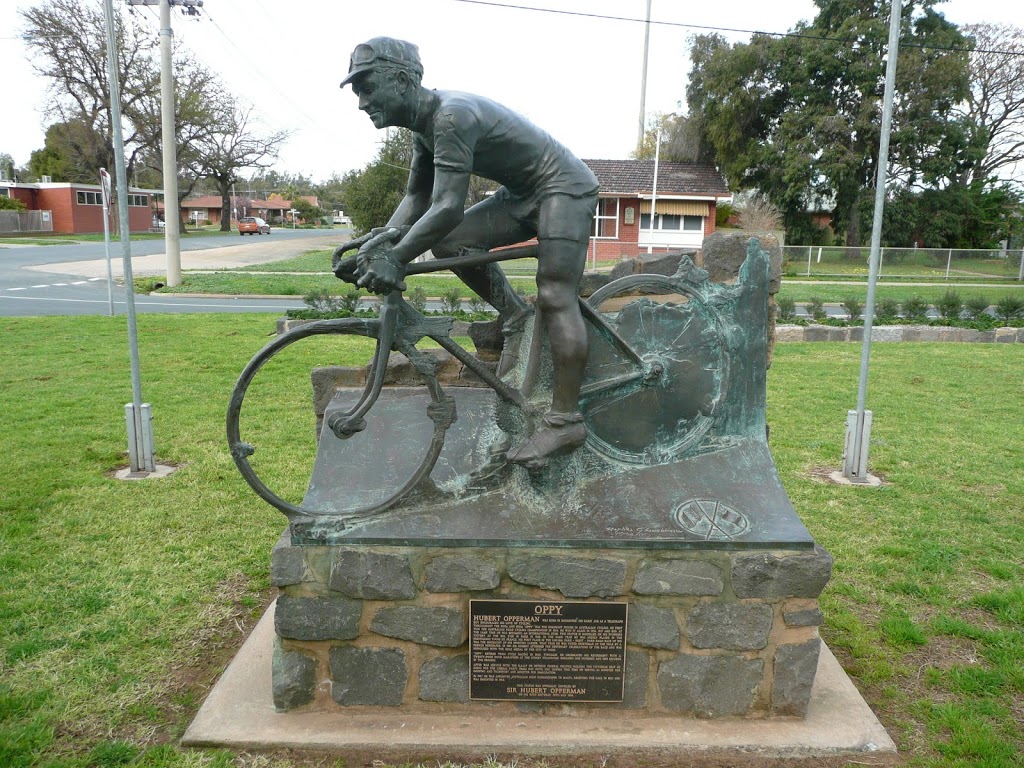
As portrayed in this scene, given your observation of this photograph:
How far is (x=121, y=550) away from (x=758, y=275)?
3.62 meters

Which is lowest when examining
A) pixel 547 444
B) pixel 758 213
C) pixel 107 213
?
pixel 547 444

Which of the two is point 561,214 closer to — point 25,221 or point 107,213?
point 107,213

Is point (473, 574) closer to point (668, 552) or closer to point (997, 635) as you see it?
point (668, 552)

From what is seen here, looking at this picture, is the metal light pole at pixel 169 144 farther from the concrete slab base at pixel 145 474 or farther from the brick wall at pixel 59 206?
the brick wall at pixel 59 206

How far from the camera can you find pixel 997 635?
3.68m

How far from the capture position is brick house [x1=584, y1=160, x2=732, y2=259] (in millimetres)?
28327

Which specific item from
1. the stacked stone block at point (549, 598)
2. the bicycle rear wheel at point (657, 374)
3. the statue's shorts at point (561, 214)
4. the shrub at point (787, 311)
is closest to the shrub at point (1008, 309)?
the shrub at point (787, 311)

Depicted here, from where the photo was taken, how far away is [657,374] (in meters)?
3.43

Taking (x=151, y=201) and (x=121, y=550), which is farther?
(x=151, y=201)

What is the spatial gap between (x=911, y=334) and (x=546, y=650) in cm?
1150

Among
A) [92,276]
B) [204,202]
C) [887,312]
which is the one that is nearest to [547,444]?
[887,312]

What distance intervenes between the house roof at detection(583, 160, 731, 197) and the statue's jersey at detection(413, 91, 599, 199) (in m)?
25.4

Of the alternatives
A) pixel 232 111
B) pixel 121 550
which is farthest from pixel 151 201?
pixel 121 550

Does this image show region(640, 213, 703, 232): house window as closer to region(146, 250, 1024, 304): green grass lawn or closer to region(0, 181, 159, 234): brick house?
region(146, 250, 1024, 304): green grass lawn
